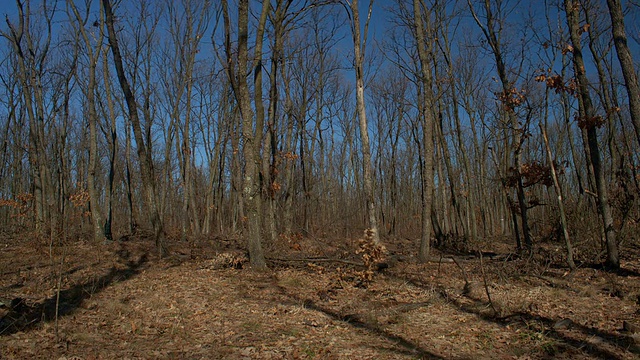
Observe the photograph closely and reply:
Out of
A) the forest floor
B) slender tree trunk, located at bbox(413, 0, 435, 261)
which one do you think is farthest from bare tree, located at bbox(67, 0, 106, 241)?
slender tree trunk, located at bbox(413, 0, 435, 261)

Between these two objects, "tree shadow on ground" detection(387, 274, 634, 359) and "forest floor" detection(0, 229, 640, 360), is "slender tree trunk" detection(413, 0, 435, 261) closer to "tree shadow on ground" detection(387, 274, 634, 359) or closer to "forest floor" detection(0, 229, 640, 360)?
"forest floor" detection(0, 229, 640, 360)

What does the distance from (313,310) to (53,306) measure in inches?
160

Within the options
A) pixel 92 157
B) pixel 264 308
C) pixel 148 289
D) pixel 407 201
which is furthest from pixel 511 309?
pixel 407 201

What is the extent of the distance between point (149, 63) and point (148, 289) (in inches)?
638

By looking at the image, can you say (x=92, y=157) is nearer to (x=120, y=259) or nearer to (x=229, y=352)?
(x=120, y=259)

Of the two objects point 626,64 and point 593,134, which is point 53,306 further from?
point 593,134

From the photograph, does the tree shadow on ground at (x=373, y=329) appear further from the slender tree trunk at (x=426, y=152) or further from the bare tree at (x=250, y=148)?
the slender tree trunk at (x=426, y=152)

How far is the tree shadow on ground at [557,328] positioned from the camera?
4930mm

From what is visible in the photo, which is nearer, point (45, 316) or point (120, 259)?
point (45, 316)

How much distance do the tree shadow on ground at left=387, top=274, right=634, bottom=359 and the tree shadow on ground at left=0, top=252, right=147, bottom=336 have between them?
581cm

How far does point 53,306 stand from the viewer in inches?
250

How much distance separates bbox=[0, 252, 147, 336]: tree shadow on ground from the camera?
533cm

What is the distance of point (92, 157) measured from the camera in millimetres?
12031

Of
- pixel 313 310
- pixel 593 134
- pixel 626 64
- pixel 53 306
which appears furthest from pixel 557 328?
pixel 53 306
